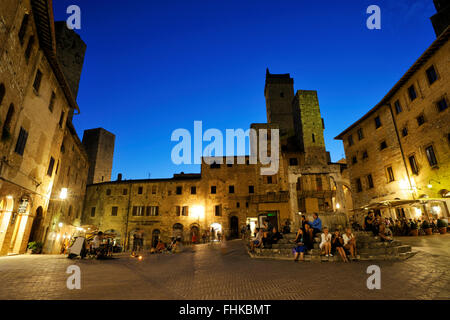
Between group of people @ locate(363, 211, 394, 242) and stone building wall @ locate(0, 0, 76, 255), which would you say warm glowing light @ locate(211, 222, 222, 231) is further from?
group of people @ locate(363, 211, 394, 242)

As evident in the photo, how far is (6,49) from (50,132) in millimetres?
6823

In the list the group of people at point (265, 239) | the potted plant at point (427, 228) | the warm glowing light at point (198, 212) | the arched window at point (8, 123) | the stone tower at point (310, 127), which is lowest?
the group of people at point (265, 239)

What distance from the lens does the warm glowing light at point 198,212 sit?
98.3 ft

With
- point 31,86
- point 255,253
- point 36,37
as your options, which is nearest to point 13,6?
point 36,37

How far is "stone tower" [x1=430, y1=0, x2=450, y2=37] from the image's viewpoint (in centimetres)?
1982

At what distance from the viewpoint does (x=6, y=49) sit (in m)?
9.58

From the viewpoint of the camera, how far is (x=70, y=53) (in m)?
25.5

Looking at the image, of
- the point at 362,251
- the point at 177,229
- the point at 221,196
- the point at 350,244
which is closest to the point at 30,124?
the point at 350,244

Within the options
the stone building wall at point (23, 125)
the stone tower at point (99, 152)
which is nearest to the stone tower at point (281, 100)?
the stone building wall at point (23, 125)

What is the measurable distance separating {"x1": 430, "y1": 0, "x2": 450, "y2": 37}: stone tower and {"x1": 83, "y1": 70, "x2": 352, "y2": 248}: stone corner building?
14064 mm

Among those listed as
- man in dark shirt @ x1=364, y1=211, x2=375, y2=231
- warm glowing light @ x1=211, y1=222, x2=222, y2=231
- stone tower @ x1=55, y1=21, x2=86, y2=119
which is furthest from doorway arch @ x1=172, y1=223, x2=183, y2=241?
man in dark shirt @ x1=364, y1=211, x2=375, y2=231

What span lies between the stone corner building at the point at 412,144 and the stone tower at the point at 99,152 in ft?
130

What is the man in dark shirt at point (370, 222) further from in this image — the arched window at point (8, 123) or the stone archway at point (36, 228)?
the stone archway at point (36, 228)

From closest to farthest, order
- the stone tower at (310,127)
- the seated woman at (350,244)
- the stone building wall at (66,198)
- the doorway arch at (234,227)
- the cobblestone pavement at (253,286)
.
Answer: the cobblestone pavement at (253,286) → the seated woman at (350,244) → the stone building wall at (66,198) → the doorway arch at (234,227) → the stone tower at (310,127)
